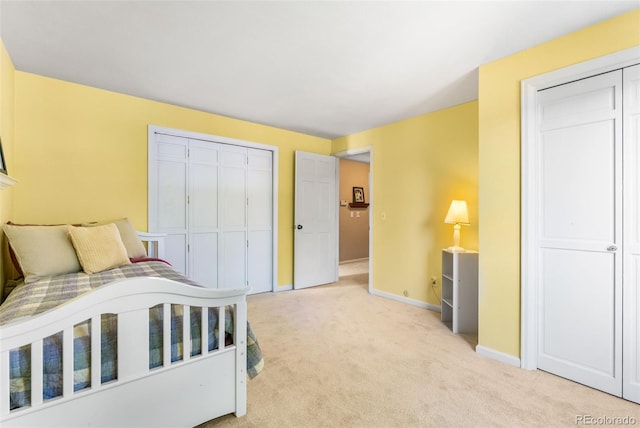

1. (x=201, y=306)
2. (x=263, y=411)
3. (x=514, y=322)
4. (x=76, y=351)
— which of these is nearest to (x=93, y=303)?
(x=76, y=351)

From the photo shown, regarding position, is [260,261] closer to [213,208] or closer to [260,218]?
[260,218]

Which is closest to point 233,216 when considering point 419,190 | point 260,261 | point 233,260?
point 233,260

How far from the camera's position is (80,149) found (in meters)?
2.65

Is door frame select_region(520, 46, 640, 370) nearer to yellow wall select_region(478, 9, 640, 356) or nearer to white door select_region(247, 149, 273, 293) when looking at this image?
yellow wall select_region(478, 9, 640, 356)

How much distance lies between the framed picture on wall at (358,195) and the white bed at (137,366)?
17.2 ft

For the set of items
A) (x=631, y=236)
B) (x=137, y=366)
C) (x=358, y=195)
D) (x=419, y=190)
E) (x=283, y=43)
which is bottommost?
(x=137, y=366)

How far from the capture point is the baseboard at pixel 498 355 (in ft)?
6.85

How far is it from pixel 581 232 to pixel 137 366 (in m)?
2.65

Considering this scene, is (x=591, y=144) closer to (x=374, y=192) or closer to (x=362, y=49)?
(x=362, y=49)

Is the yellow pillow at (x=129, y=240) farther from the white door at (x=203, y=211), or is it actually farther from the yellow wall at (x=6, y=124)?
the white door at (x=203, y=211)

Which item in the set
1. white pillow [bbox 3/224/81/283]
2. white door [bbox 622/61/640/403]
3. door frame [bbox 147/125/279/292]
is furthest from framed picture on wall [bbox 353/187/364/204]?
white pillow [bbox 3/224/81/283]

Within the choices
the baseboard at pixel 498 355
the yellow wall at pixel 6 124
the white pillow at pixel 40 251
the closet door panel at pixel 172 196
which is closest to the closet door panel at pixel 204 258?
the closet door panel at pixel 172 196

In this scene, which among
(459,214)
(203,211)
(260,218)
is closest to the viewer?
(459,214)

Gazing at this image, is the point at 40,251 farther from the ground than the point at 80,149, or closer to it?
closer to it
